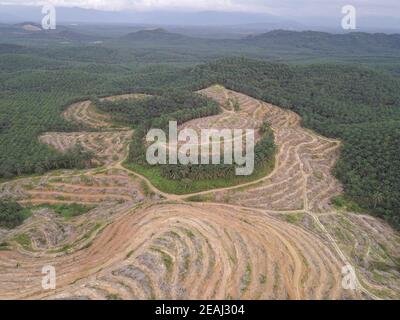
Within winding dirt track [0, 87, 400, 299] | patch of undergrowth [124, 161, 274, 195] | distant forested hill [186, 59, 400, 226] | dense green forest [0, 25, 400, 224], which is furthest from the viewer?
dense green forest [0, 25, 400, 224]

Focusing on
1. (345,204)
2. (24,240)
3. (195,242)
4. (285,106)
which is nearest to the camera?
(195,242)

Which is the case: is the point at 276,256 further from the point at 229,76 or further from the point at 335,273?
the point at 229,76

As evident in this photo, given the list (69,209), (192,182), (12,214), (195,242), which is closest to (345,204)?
(192,182)

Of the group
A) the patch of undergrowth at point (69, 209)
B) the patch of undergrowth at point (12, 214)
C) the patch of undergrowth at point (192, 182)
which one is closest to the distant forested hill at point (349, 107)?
the patch of undergrowth at point (192, 182)

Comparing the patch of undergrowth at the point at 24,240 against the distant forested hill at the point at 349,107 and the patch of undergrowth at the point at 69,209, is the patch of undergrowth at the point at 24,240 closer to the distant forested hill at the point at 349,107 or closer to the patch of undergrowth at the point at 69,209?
the patch of undergrowth at the point at 69,209

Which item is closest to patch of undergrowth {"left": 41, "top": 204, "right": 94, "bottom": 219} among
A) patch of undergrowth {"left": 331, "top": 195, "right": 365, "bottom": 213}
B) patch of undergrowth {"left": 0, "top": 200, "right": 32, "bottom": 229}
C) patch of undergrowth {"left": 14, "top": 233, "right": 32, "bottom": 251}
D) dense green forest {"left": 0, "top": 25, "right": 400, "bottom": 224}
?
patch of undergrowth {"left": 0, "top": 200, "right": 32, "bottom": 229}

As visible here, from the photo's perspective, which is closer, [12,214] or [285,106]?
[12,214]

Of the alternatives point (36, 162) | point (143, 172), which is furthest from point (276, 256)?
point (36, 162)

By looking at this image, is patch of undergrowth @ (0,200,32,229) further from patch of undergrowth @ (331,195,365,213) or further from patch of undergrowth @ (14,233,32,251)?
patch of undergrowth @ (331,195,365,213)

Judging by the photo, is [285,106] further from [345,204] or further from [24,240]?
[24,240]
